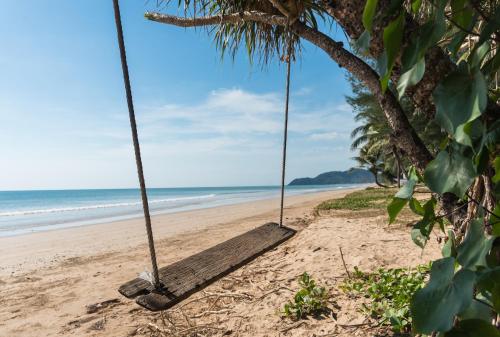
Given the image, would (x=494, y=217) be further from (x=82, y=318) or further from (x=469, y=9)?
(x=82, y=318)

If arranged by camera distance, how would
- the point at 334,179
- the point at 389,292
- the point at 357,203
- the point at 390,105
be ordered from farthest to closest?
the point at 334,179 < the point at 357,203 < the point at 389,292 < the point at 390,105

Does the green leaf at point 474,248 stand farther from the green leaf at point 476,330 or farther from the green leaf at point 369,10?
the green leaf at point 369,10

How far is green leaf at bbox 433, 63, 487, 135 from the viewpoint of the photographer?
354mm

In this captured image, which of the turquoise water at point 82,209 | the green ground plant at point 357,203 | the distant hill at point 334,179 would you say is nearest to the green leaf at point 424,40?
the green ground plant at point 357,203

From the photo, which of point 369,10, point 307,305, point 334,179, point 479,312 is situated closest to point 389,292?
point 307,305

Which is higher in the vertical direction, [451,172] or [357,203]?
[451,172]

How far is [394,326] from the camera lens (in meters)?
2.02

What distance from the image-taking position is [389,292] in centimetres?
255

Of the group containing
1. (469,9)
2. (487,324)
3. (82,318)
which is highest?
(469,9)

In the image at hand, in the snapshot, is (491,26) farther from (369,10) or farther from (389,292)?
(389,292)

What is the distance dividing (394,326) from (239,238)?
1197 millimetres

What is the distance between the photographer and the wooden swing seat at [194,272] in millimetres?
1857

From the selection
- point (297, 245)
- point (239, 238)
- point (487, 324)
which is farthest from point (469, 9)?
point (297, 245)

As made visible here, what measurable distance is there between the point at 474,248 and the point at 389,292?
2.35 metres
